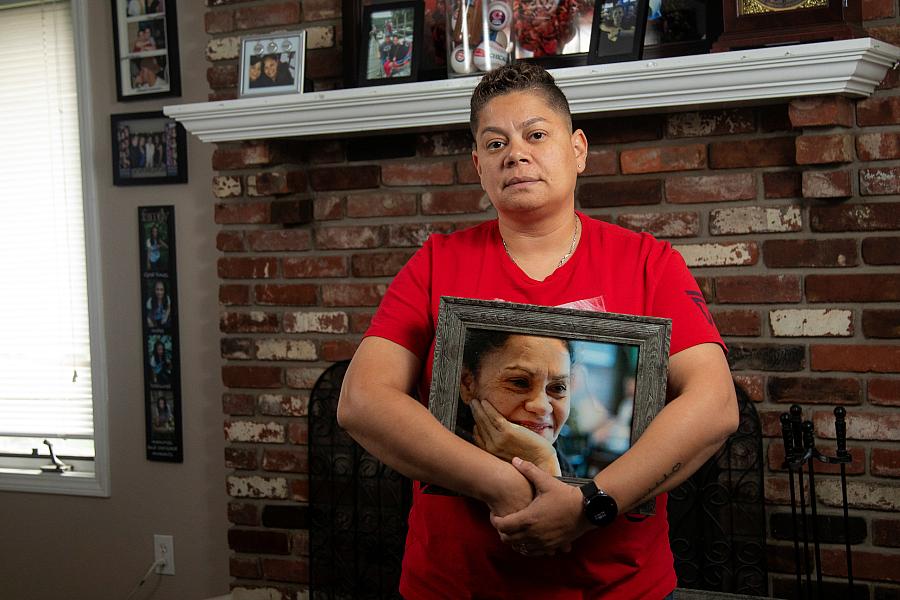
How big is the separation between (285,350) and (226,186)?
507 mm

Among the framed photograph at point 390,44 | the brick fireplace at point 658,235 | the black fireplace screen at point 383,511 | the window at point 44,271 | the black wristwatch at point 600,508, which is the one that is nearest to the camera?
the black wristwatch at point 600,508

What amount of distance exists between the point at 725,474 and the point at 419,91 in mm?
1179

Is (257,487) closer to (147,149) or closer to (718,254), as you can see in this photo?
(147,149)

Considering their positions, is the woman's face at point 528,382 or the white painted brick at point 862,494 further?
the white painted brick at point 862,494

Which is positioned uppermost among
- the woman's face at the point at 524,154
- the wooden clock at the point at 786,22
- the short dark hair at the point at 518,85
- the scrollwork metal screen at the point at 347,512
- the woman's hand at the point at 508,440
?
the wooden clock at the point at 786,22

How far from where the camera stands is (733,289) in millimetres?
2188

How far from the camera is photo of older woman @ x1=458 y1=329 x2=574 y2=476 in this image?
1.25 metres

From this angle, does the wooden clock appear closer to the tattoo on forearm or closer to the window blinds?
the tattoo on forearm

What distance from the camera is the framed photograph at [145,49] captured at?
110 inches

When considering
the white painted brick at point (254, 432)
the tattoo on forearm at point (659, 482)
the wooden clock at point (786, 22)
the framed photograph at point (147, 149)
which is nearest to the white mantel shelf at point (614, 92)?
the wooden clock at point (786, 22)

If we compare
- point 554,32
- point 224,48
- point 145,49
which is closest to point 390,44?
point 554,32

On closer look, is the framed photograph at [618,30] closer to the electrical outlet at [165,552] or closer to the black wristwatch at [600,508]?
the black wristwatch at [600,508]

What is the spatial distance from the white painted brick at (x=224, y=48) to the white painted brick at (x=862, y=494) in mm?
1927

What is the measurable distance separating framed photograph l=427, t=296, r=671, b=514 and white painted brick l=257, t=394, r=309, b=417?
56.2 inches
